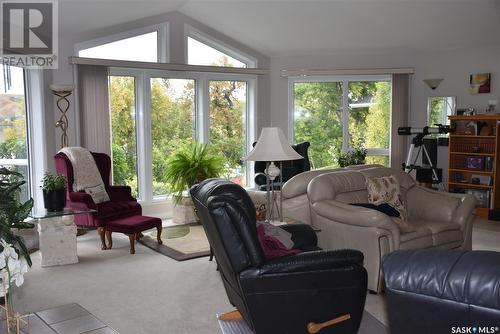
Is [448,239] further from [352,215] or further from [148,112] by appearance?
[148,112]

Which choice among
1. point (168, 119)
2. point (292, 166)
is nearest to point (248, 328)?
point (292, 166)

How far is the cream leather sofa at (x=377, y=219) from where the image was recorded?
12.8 feet

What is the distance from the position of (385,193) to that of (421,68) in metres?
3.96

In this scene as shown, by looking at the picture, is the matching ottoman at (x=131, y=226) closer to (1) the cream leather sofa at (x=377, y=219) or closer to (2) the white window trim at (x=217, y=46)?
(1) the cream leather sofa at (x=377, y=219)

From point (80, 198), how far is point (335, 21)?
13.7 feet

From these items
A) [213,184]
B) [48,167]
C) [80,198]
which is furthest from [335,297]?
[48,167]

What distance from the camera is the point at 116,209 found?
5.32 m

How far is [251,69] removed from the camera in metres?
7.74

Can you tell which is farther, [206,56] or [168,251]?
[206,56]

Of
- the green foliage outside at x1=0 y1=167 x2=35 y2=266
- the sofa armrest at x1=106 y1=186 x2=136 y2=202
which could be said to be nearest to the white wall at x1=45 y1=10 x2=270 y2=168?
the sofa armrest at x1=106 y1=186 x2=136 y2=202

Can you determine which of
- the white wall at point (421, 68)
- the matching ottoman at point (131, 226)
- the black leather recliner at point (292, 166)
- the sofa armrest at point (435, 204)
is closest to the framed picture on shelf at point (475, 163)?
the white wall at point (421, 68)

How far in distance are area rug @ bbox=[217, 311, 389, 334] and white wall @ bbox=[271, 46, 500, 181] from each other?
499cm

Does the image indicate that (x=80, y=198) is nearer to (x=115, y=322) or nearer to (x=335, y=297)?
(x=115, y=322)

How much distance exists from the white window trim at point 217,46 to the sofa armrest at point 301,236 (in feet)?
13.4
